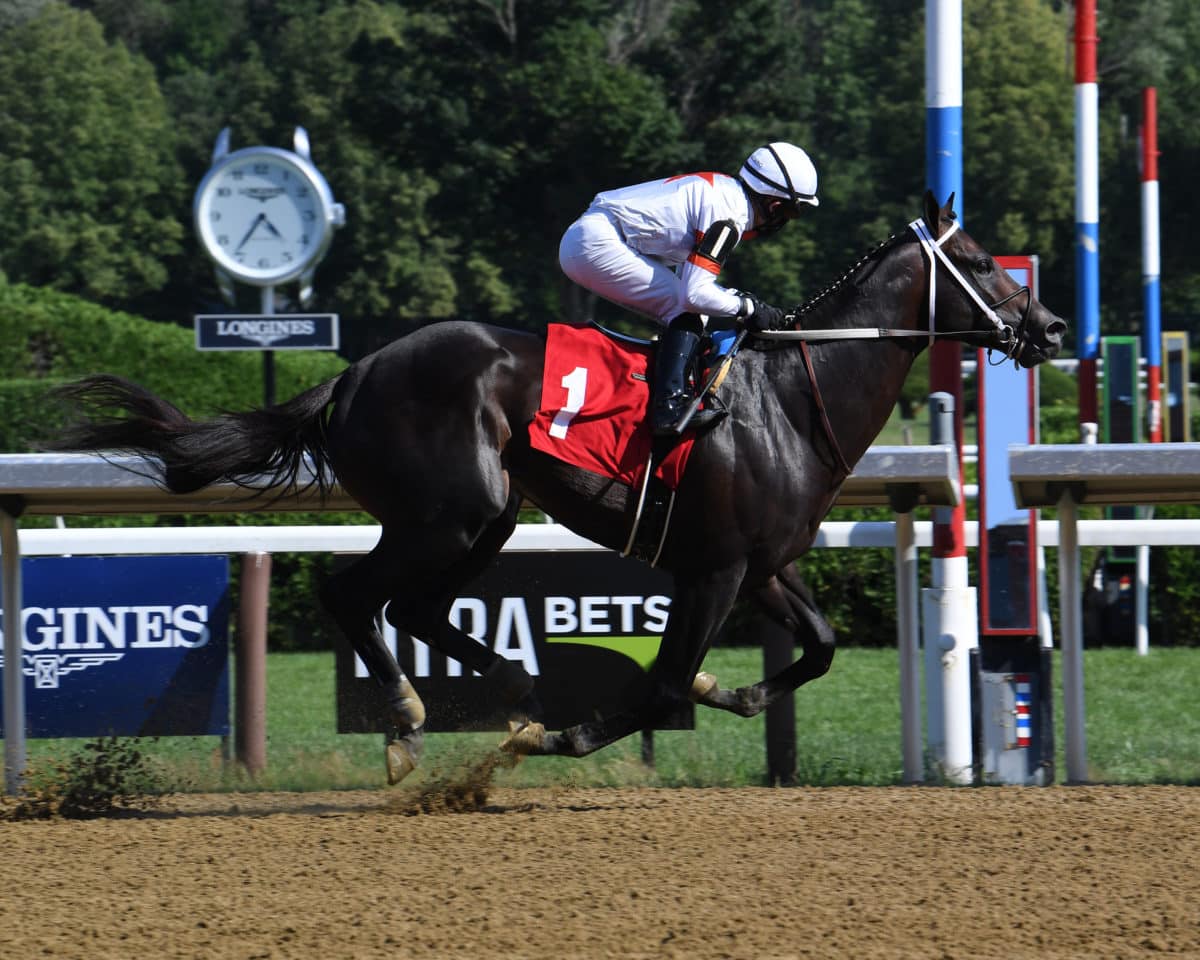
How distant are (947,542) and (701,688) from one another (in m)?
1.19

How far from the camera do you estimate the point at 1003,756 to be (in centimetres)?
558

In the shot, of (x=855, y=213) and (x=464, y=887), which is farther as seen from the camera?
(x=855, y=213)

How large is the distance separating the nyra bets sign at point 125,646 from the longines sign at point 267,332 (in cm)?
430

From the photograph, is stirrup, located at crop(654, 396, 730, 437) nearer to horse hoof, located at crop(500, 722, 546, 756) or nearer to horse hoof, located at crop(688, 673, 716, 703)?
horse hoof, located at crop(688, 673, 716, 703)

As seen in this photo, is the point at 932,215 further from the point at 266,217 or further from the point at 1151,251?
the point at 1151,251

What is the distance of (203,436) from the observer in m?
5.05

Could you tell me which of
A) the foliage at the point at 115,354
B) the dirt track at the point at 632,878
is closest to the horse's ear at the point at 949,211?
the dirt track at the point at 632,878

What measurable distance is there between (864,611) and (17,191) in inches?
1565

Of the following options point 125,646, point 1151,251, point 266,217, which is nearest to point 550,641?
point 125,646

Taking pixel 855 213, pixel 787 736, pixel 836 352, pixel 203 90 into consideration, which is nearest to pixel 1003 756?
pixel 787 736

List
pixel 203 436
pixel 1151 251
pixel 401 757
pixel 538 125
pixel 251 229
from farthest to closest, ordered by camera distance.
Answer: pixel 538 125 → pixel 1151 251 → pixel 251 229 → pixel 203 436 → pixel 401 757

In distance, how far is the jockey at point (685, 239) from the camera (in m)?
4.76

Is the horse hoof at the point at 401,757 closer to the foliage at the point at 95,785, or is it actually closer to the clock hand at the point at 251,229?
the foliage at the point at 95,785

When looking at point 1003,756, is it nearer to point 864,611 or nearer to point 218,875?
point 218,875
